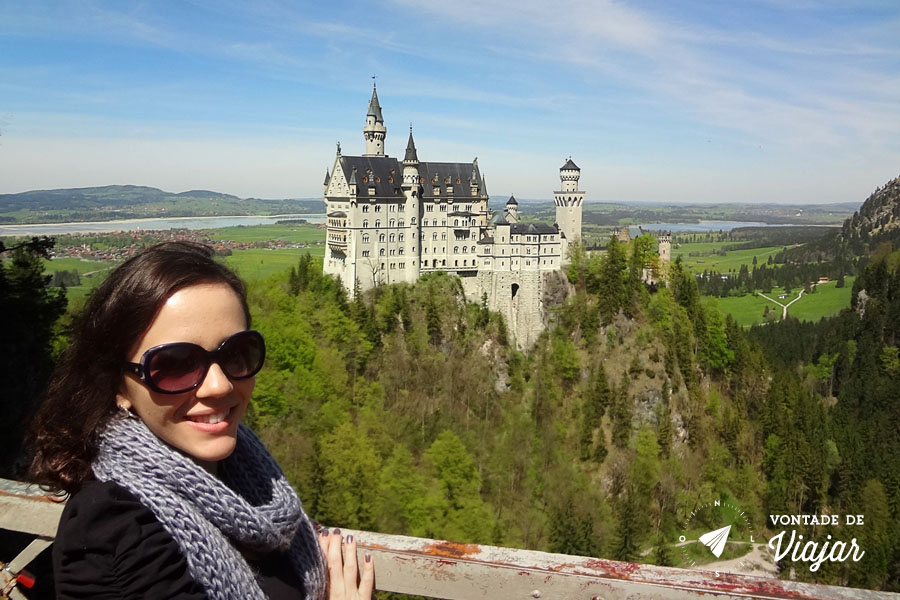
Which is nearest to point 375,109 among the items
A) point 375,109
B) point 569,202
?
point 375,109

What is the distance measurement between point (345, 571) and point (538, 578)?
0.98 metres

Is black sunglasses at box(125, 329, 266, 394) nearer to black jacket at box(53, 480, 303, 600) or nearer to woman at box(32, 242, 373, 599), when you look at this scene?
woman at box(32, 242, 373, 599)

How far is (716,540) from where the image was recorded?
2050 inches

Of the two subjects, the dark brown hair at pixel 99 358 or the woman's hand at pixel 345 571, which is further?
the woman's hand at pixel 345 571

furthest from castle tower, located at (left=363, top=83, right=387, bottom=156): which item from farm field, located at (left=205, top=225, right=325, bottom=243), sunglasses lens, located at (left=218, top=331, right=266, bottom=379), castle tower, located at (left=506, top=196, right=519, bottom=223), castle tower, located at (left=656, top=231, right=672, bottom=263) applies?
sunglasses lens, located at (left=218, top=331, right=266, bottom=379)

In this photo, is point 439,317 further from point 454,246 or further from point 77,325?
point 77,325

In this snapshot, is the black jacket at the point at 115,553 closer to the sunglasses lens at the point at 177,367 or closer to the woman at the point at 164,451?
the woman at the point at 164,451

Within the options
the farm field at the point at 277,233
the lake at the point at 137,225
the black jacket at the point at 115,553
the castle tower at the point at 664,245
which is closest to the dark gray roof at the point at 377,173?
the lake at the point at 137,225

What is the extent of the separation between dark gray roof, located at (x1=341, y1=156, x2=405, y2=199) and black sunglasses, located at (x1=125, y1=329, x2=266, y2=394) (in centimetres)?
5361

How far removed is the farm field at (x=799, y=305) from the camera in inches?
5153

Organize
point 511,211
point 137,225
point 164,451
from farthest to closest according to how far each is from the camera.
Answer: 1. point 511,211
2. point 137,225
3. point 164,451

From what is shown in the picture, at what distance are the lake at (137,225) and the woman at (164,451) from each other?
23952 mm

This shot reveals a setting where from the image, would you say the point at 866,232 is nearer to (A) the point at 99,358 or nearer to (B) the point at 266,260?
(B) the point at 266,260

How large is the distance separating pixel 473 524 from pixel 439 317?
22.4 meters
